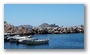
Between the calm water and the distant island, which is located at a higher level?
the distant island

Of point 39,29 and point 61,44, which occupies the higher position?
point 39,29

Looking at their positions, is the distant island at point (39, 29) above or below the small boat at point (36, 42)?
above

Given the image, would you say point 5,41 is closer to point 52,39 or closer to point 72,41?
point 52,39

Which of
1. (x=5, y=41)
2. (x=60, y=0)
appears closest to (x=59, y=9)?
(x=60, y=0)

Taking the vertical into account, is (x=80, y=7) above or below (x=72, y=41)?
above

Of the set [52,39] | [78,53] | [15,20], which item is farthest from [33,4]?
[78,53]

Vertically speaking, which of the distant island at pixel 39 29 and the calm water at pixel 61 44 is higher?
the distant island at pixel 39 29

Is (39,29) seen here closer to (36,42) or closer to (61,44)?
(36,42)

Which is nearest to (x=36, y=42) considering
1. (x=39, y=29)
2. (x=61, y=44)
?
(x=39, y=29)

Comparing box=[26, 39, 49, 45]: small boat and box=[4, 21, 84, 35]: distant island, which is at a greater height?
box=[4, 21, 84, 35]: distant island

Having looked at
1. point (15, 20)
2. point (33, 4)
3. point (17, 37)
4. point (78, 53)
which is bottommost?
point (78, 53)

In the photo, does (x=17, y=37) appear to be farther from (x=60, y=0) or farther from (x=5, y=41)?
(x=60, y=0)
